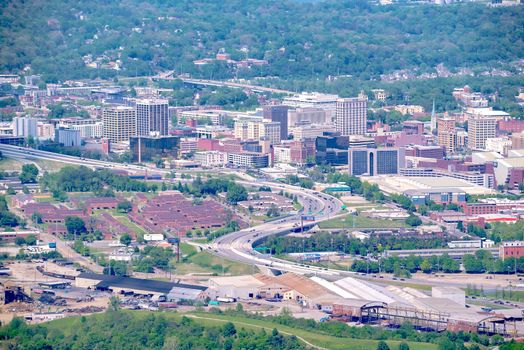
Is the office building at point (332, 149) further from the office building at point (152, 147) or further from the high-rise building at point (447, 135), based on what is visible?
the office building at point (152, 147)

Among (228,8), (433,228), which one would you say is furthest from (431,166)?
(228,8)

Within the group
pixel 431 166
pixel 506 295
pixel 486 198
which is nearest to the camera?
pixel 506 295

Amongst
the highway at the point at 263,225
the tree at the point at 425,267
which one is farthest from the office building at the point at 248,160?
the tree at the point at 425,267

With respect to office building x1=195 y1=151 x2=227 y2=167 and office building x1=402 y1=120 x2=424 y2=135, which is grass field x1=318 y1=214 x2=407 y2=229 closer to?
office building x1=195 y1=151 x2=227 y2=167

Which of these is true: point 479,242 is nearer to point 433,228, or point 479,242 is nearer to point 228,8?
point 433,228

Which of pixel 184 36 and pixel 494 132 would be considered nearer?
pixel 494 132
